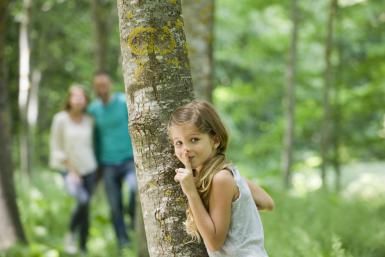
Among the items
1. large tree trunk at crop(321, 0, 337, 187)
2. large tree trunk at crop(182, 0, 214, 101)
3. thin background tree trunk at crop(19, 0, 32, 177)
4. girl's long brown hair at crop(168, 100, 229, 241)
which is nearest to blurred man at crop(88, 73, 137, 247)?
large tree trunk at crop(182, 0, 214, 101)

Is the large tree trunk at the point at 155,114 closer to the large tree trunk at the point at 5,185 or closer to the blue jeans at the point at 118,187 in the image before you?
the large tree trunk at the point at 5,185

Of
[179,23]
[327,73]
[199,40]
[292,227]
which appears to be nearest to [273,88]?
[327,73]

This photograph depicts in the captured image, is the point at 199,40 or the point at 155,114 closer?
the point at 155,114

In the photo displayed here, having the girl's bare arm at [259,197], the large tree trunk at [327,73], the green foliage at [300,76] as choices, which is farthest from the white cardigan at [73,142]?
the green foliage at [300,76]

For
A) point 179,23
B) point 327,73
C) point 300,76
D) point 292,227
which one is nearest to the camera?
point 179,23

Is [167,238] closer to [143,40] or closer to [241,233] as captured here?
[241,233]

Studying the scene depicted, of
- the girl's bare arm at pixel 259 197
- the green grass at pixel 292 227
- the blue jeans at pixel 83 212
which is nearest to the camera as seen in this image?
the girl's bare arm at pixel 259 197

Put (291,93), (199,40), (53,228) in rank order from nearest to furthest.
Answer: (199,40) < (53,228) < (291,93)

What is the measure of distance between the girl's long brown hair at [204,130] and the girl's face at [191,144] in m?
0.02

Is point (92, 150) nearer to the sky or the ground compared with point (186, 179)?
nearer to the ground

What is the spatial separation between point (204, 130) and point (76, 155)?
17.5ft

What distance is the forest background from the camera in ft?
39.4

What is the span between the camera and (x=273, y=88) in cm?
2145

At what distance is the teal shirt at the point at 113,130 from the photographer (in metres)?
8.13
